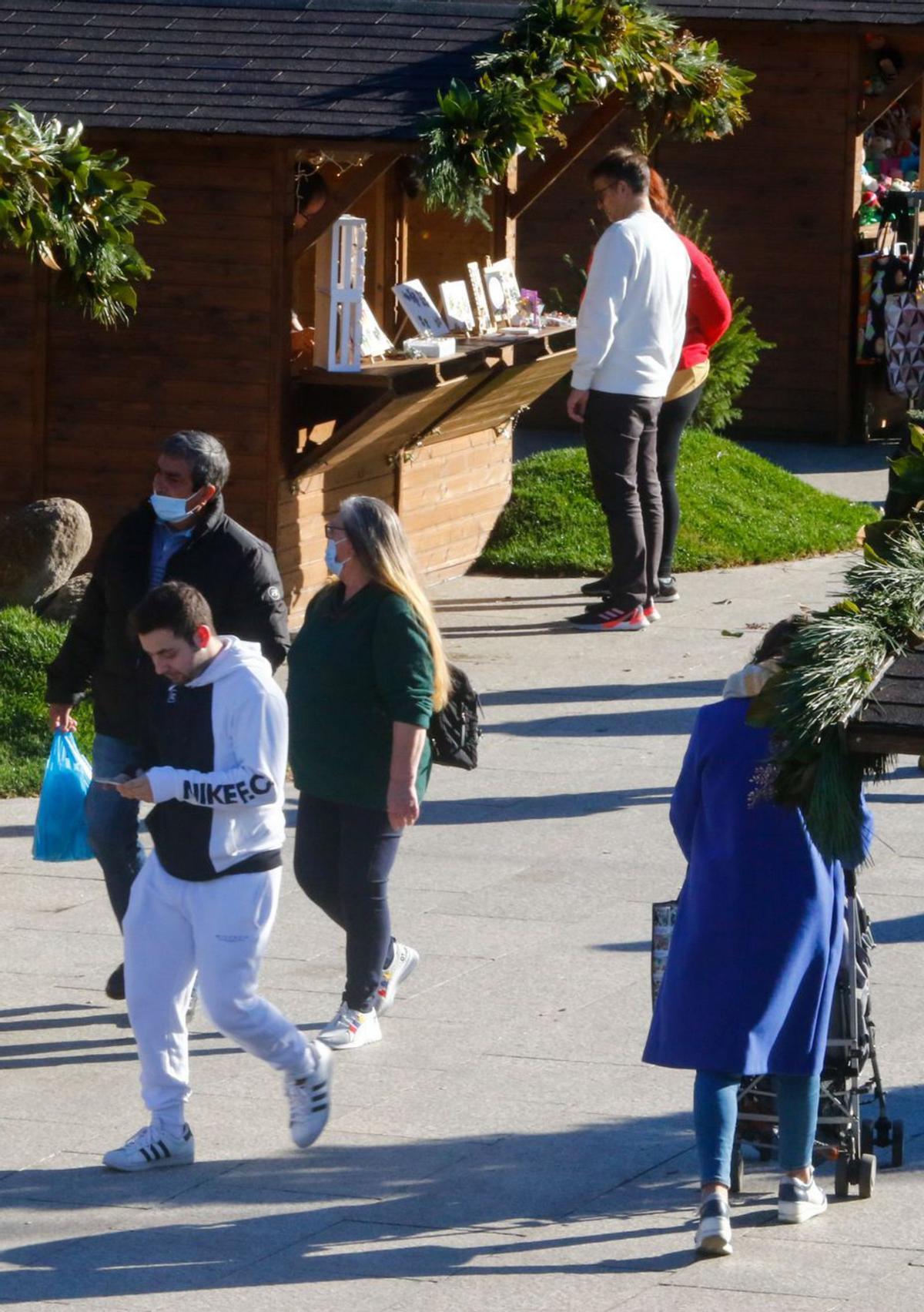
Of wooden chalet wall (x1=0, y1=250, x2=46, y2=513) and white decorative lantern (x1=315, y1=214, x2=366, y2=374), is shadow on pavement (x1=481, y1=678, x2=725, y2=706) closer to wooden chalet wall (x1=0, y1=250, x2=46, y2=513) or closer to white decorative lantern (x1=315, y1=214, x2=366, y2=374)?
white decorative lantern (x1=315, y1=214, x2=366, y2=374)

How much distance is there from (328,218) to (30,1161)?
608cm

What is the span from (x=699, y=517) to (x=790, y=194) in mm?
4667

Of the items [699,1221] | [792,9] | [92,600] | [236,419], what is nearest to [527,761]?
[236,419]

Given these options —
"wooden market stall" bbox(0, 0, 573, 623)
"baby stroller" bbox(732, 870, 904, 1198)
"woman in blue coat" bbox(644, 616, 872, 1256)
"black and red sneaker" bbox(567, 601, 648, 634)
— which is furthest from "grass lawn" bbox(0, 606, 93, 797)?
"woman in blue coat" bbox(644, 616, 872, 1256)

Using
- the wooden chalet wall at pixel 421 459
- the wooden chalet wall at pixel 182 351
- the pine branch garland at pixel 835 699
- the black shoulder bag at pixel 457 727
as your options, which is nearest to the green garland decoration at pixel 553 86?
the wooden chalet wall at pixel 421 459

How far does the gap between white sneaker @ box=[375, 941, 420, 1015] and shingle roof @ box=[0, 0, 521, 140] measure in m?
4.88

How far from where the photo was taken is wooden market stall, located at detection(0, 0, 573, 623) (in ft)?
35.1

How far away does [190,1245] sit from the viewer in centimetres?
512

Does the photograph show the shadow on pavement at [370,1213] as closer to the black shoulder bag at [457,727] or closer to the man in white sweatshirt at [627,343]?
the black shoulder bag at [457,727]

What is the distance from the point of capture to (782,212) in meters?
17.8

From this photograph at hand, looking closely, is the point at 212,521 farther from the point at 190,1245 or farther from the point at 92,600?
the point at 190,1245

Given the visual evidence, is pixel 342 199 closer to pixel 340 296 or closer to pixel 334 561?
pixel 340 296

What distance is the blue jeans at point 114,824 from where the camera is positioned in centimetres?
661

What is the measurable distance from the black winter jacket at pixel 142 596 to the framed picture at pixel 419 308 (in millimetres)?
5108
